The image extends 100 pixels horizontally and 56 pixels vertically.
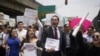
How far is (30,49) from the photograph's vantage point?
469 inches

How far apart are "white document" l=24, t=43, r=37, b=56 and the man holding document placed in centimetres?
109

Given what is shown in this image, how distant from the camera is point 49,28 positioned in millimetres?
10672

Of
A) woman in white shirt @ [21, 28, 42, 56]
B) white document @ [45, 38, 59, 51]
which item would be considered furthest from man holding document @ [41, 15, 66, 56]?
woman in white shirt @ [21, 28, 42, 56]

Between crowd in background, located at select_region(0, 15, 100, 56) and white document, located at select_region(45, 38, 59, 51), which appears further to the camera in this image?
white document, located at select_region(45, 38, 59, 51)

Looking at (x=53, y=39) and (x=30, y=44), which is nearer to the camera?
(x=53, y=39)

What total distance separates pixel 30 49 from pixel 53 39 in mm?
1464

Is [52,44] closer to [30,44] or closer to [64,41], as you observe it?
[64,41]

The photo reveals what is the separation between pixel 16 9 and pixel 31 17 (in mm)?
39483

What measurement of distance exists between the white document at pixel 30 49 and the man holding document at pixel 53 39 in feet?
3.57

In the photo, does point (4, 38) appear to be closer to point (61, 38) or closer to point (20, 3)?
point (61, 38)

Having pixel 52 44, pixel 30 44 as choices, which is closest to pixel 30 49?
pixel 30 44

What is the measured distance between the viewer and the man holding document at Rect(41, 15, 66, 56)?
10.5 metres

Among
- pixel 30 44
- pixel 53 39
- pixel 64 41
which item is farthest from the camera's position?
pixel 30 44

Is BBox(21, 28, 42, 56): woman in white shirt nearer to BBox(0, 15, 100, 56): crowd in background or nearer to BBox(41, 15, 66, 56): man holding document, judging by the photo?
BBox(0, 15, 100, 56): crowd in background
